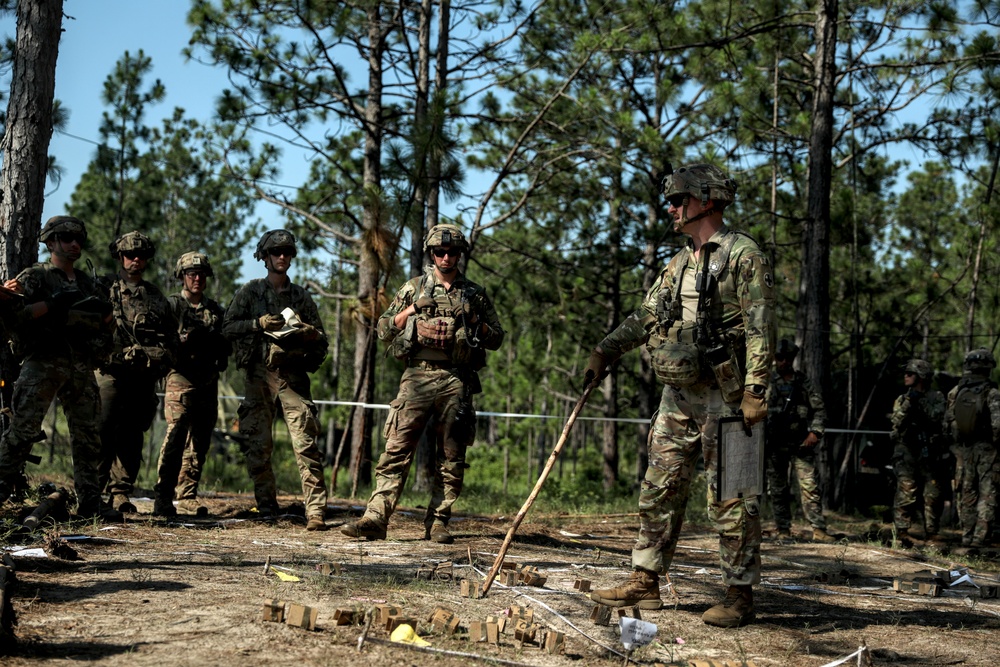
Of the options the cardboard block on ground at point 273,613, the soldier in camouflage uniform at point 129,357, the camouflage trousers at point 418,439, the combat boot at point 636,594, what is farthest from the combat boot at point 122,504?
the combat boot at point 636,594

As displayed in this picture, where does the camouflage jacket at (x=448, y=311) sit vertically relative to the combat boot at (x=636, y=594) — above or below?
above

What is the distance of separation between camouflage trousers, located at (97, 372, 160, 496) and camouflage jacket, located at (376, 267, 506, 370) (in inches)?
98.3

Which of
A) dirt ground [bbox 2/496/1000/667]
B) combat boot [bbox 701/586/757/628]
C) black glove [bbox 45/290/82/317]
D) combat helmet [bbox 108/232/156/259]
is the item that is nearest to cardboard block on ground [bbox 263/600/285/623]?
dirt ground [bbox 2/496/1000/667]

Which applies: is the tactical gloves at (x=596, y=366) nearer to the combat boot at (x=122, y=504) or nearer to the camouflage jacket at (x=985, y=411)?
the combat boot at (x=122, y=504)

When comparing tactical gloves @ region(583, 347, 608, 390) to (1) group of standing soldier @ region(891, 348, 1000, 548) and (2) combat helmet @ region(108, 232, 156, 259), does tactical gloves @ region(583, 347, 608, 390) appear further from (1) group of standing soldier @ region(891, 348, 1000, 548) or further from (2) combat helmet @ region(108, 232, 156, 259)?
(1) group of standing soldier @ region(891, 348, 1000, 548)

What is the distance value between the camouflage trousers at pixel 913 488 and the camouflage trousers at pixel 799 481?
1.19 m

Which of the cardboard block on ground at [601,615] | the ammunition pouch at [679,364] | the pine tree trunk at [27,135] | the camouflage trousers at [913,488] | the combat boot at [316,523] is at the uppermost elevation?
the pine tree trunk at [27,135]

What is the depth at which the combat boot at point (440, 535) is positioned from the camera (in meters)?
7.71

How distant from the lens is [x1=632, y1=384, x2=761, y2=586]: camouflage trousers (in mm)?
5254

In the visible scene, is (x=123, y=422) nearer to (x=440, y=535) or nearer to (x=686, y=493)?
(x=440, y=535)

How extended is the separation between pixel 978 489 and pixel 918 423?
3.17 ft

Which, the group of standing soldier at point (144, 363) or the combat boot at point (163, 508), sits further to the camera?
the combat boot at point (163, 508)

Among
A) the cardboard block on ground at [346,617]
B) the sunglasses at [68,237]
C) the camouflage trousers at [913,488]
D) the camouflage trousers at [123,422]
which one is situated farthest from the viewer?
the camouflage trousers at [913,488]

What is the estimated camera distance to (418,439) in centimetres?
761
